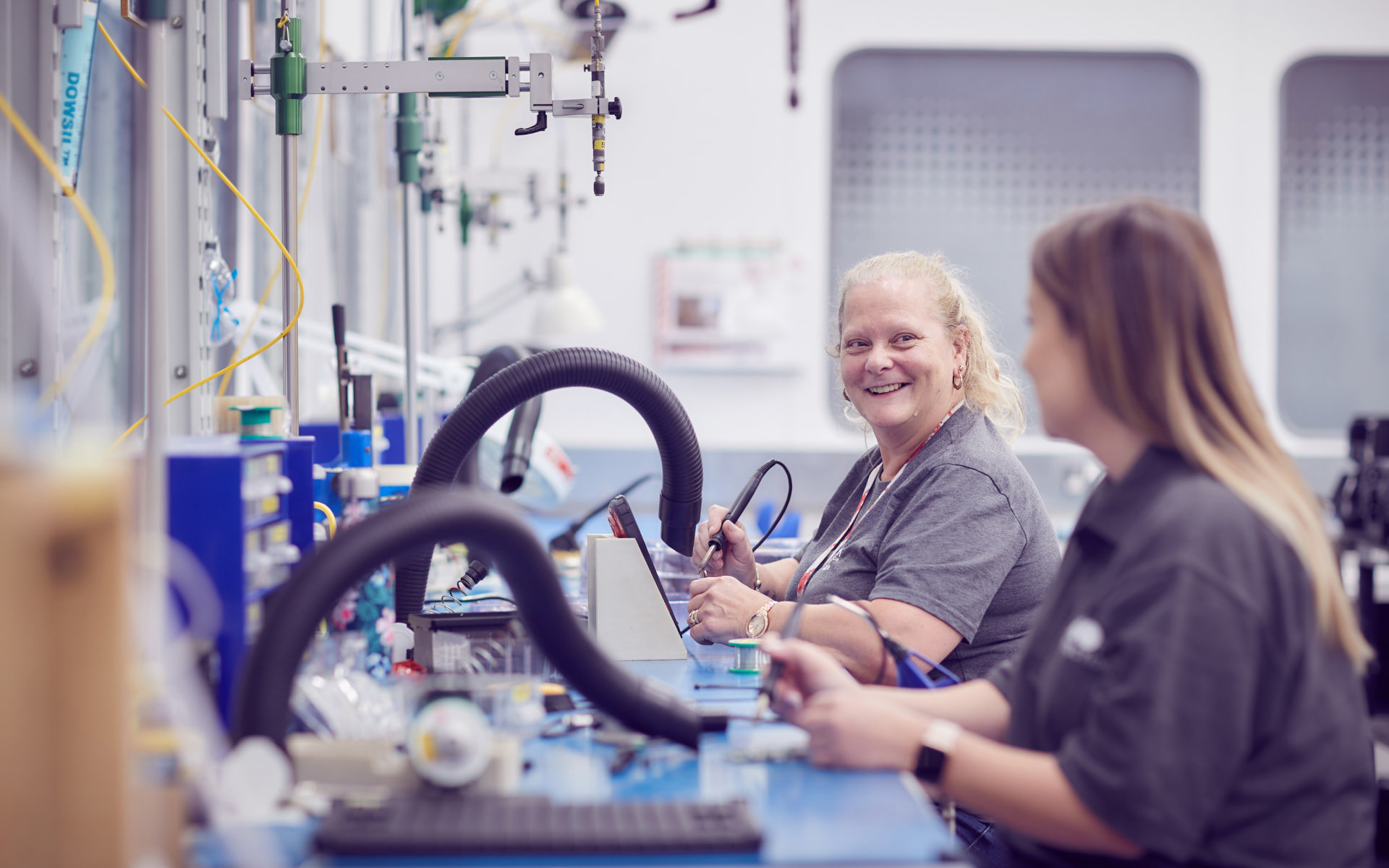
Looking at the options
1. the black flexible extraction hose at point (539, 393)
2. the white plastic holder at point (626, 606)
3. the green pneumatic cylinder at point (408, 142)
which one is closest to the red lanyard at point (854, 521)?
the white plastic holder at point (626, 606)

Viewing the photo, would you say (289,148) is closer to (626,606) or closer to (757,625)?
(626,606)

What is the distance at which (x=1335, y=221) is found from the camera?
4.00m

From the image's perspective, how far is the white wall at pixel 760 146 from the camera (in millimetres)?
3779

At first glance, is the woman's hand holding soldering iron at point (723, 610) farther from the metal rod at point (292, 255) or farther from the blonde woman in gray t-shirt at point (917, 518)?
the metal rod at point (292, 255)

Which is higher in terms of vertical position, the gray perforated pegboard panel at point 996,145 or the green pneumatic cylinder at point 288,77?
the gray perforated pegboard panel at point 996,145

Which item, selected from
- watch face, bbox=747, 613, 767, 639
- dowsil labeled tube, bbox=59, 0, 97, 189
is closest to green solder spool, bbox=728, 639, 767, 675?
watch face, bbox=747, 613, 767, 639

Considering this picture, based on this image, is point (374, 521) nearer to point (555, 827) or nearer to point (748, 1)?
point (555, 827)

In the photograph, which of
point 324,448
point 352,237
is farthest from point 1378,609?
point 352,237

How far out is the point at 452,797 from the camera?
0.90 metres

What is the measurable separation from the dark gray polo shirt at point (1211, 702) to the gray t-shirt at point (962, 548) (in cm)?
46

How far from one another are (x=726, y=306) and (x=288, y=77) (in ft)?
8.24

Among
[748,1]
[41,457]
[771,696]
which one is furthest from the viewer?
[748,1]

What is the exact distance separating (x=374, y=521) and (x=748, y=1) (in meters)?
3.30

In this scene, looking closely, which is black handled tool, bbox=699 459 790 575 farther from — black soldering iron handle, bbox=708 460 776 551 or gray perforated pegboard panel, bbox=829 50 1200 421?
gray perforated pegboard panel, bbox=829 50 1200 421
